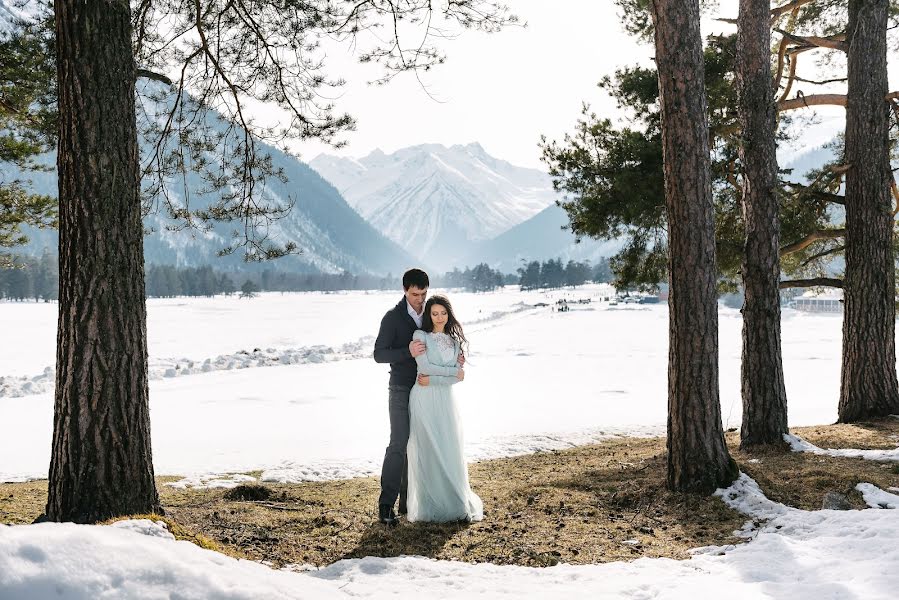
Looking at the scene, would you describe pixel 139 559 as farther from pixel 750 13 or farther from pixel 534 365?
pixel 534 365

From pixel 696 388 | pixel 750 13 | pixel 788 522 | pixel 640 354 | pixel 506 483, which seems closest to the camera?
pixel 788 522

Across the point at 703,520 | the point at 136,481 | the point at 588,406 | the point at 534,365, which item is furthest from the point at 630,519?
the point at 534,365

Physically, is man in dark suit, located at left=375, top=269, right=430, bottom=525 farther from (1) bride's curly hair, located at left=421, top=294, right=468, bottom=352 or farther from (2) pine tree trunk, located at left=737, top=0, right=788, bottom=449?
(2) pine tree trunk, located at left=737, top=0, right=788, bottom=449

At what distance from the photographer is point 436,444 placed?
497cm

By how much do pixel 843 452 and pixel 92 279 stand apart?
23.4 feet

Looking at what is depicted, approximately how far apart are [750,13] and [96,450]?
774 cm

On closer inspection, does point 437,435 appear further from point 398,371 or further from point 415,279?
point 415,279

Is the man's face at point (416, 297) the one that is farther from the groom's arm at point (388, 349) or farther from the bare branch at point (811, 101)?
the bare branch at point (811, 101)

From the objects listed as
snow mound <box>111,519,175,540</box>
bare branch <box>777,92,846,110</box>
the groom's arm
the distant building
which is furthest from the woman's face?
the distant building

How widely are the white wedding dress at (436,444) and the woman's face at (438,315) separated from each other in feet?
0.32

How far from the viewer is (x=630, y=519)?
509cm

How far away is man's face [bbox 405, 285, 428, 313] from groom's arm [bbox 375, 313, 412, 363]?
8.3 inches

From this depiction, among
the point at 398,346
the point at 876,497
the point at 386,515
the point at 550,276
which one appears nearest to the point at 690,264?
the point at 876,497

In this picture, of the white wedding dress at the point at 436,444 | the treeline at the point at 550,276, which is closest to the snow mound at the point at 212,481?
the white wedding dress at the point at 436,444
